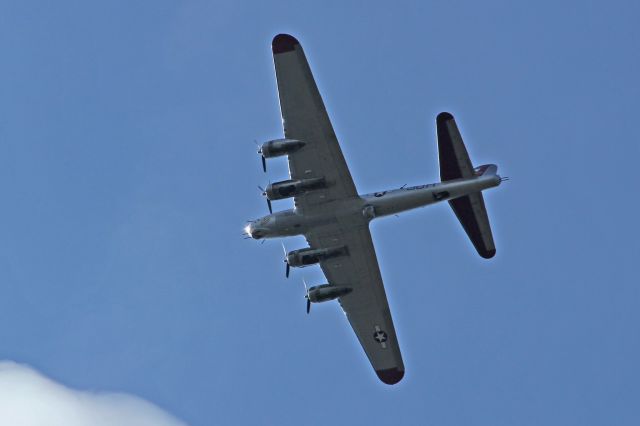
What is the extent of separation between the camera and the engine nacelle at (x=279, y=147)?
6662 centimetres

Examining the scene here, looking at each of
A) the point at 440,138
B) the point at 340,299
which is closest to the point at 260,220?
the point at 340,299

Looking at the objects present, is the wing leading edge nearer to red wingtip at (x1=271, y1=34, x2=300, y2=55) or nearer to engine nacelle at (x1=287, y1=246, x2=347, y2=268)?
red wingtip at (x1=271, y1=34, x2=300, y2=55)

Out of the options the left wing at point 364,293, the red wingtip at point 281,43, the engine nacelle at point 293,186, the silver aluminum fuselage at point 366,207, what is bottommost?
the left wing at point 364,293

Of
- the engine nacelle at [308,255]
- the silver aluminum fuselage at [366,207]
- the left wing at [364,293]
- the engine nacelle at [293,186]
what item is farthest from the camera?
the engine nacelle at [308,255]

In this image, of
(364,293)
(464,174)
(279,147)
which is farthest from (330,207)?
(464,174)

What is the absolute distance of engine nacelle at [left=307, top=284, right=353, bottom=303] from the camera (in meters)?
71.6

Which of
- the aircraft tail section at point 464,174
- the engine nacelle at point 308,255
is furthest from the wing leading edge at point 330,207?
the aircraft tail section at point 464,174

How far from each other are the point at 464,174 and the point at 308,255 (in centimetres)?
1076

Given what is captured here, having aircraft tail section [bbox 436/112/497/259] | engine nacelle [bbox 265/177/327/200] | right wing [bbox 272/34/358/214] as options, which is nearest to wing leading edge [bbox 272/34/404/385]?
right wing [bbox 272/34/358/214]

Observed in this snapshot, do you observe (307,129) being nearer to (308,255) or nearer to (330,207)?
(330,207)

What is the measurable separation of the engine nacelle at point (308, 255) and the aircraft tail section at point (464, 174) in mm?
7657

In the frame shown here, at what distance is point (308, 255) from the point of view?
70.0 meters

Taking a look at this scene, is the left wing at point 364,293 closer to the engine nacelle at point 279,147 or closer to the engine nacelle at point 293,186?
the engine nacelle at point 293,186

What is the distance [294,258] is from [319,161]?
661 cm
